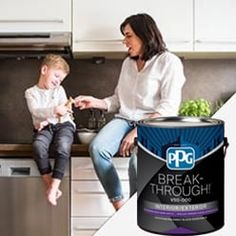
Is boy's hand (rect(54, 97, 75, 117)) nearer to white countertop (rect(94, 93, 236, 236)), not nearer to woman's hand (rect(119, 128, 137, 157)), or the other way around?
woman's hand (rect(119, 128, 137, 157))

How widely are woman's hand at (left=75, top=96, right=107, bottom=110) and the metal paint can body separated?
6.54ft

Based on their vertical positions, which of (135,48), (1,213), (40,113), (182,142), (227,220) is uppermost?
(182,142)

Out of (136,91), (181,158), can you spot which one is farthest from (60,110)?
(181,158)

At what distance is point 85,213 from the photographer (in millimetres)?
2650

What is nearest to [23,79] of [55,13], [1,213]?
[55,13]

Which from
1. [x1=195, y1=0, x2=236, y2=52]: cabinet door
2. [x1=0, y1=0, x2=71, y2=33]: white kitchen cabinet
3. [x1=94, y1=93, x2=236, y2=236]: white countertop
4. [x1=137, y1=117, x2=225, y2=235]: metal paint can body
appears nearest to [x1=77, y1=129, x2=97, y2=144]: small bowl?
[x1=0, y1=0, x2=71, y2=33]: white kitchen cabinet

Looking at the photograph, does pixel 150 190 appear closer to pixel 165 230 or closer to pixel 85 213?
pixel 165 230

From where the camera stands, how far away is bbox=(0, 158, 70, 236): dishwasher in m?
2.59

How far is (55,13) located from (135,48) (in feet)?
1.83

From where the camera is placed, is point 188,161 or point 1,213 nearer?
point 188,161

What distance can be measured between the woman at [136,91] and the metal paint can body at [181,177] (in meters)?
1.84

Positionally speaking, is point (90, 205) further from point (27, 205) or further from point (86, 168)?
point (27, 205)

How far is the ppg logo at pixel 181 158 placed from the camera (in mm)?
393

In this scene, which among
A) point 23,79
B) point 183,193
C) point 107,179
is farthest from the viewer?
point 23,79
